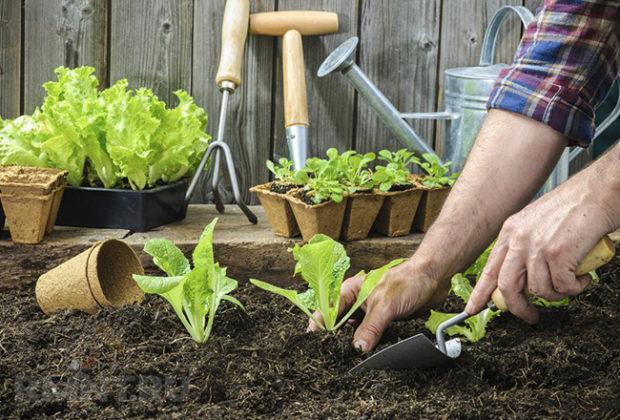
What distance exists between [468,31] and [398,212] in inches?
33.3

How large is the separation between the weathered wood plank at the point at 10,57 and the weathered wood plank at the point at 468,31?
4.33 feet

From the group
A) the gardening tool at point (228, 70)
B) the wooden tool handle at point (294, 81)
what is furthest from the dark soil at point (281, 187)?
the wooden tool handle at point (294, 81)

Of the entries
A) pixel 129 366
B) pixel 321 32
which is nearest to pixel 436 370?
pixel 129 366

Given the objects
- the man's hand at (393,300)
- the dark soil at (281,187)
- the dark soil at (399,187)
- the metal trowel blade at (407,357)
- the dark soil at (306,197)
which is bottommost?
the metal trowel blade at (407,357)

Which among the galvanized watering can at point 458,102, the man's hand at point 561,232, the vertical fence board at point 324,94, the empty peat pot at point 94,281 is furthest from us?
the vertical fence board at point 324,94

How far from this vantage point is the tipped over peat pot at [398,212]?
101 inches

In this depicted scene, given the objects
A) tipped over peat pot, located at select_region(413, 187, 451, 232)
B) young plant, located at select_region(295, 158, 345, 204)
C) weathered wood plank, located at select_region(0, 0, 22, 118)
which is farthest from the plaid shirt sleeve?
weathered wood plank, located at select_region(0, 0, 22, 118)

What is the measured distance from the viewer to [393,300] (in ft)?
6.45

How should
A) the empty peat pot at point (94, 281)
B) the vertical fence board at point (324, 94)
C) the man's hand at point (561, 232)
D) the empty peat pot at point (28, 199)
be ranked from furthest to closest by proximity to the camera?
the vertical fence board at point (324, 94) → the empty peat pot at point (28, 199) → the empty peat pot at point (94, 281) → the man's hand at point (561, 232)

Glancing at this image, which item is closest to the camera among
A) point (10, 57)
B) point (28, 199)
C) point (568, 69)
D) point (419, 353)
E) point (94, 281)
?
point (419, 353)

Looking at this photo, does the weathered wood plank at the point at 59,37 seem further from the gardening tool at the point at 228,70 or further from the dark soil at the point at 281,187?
the dark soil at the point at 281,187

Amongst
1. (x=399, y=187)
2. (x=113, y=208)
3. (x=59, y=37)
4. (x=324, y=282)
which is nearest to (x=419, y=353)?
(x=324, y=282)

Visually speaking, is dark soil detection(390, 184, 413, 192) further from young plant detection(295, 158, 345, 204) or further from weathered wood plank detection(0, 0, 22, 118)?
weathered wood plank detection(0, 0, 22, 118)

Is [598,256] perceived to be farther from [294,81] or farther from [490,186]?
[294,81]
